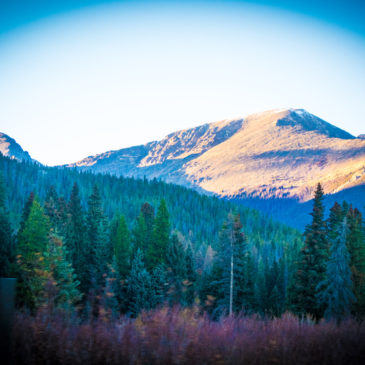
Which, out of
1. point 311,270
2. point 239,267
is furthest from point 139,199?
point 311,270

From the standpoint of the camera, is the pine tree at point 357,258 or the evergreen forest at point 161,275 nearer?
the evergreen forest at point 161,275

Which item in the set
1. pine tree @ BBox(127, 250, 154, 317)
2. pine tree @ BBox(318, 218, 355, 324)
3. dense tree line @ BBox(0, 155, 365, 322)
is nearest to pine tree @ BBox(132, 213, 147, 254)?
dense tree line @ BBox(0, 155, 365, 322)

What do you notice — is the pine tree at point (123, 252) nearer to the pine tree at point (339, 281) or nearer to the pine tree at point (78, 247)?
the pine tree at point (78, 247)

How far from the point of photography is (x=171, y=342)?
4.63m

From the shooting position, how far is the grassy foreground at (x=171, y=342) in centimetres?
439

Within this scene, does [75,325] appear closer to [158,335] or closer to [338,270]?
[158,335]

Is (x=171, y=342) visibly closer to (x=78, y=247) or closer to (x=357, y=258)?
(x=357, y=258)

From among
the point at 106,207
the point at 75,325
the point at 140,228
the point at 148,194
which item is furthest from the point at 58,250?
the point at 148,194

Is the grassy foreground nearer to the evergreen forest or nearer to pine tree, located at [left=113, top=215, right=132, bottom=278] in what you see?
the evergreen forest

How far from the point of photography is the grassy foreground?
4391 mm

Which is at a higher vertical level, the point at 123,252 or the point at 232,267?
the point at 123,252

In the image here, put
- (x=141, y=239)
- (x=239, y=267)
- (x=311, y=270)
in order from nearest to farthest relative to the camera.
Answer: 1. (x=311, y=270)
2. (x=239, y=267)
3. (x=141, y=239)

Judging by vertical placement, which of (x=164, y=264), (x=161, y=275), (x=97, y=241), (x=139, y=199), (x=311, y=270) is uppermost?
(x=139, y=199)

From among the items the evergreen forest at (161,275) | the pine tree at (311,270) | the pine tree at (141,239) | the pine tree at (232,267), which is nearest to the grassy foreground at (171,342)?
the evergreen forest at (161,275)
